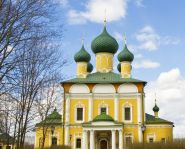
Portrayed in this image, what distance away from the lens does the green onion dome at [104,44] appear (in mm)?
41438

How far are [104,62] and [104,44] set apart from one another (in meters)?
2.05

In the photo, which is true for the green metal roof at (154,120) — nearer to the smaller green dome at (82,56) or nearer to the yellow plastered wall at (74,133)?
the yellow plastered wall at (74,133)

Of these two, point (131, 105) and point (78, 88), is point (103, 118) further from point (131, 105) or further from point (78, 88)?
point (78, 88)

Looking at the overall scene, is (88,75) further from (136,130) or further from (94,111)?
(136,130)

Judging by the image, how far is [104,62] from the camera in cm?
4119

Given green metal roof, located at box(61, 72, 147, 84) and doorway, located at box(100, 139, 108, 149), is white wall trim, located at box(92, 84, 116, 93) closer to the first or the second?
green metal roof, located at box(61, 72, 147, 84)

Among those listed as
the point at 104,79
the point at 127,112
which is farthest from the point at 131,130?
the point at 104,79

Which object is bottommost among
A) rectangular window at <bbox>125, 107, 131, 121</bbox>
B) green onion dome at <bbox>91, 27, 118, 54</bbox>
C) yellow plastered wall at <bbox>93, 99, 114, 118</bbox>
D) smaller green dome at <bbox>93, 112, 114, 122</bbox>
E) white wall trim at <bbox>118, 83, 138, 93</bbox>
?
smaller green dome at <bbox>93, 112, 114, 122</bbox>

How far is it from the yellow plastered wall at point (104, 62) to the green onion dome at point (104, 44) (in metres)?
0.51

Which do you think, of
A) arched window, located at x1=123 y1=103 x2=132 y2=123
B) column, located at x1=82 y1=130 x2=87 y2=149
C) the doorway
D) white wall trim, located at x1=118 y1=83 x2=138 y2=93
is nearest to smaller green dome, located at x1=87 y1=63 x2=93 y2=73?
white wall trim, located at x1=118 y1=83 x2=138 y2=93

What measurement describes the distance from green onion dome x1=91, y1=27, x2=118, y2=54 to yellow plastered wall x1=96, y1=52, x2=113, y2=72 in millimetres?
509

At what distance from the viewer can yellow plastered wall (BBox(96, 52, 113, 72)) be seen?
41250 millimetres

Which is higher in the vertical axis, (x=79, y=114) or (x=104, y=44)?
(x=104, y=44)

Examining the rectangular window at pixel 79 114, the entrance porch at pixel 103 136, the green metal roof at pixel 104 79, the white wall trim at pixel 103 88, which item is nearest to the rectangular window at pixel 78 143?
the entrance porch at pixel 103 136
